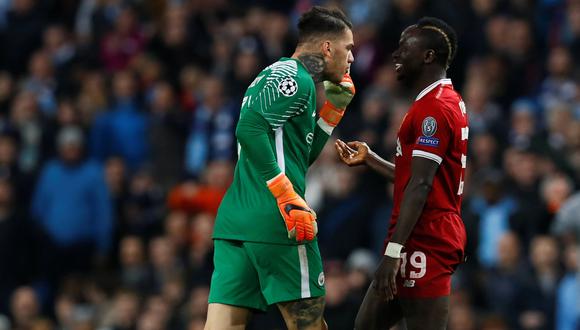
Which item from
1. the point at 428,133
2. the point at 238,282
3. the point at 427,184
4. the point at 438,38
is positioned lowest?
the point at 238,282

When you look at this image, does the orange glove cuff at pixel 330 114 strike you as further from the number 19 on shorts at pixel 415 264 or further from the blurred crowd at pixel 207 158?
the blurred crowd at pixel 207 158

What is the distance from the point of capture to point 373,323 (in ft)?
23.2

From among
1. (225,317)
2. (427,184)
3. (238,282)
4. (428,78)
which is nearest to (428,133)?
(427,184)

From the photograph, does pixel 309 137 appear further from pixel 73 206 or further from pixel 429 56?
pixel 73 206

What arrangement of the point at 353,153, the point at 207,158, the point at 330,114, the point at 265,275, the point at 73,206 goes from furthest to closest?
the point at 207,158 → the point at 73,206 → the point at 353,153 → the point at 330,114 → the point at 265,275

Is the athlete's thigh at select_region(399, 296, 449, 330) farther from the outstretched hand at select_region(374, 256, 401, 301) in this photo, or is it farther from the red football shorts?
the outstretched hand at select_region(374, 256, 401, 301)

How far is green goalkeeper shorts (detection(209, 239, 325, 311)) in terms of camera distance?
685cm

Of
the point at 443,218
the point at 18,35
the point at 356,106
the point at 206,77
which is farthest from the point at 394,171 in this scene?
the point at 18,35

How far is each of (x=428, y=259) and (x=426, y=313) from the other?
11.3 inches

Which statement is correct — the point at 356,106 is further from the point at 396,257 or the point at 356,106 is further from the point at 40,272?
the point at 396,257

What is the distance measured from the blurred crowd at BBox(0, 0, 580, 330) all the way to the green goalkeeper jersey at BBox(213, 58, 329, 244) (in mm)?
4611

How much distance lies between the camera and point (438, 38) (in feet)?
22.6

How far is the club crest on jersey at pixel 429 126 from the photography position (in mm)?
6684

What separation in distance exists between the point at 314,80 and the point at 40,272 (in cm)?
846
